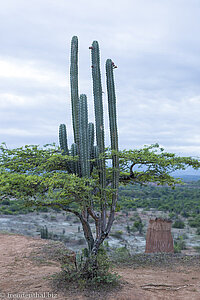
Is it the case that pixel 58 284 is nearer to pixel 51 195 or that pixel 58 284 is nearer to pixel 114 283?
pixel 114 283

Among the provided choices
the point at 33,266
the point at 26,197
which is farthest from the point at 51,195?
the point at 33,266

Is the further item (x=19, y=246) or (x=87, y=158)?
(x=19, y=246)

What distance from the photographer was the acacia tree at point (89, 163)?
23.5ft

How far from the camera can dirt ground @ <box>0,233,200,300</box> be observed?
6363 mm

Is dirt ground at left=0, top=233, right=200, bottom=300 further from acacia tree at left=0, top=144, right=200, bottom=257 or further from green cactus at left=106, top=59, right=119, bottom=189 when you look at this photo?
green cactus at left=106, top=59, right=119, bottom=189

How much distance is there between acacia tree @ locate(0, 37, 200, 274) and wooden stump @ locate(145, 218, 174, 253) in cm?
312

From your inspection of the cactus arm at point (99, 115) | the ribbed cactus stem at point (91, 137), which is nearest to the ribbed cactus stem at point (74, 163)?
the ribbed cactus stem at point (91, 137)

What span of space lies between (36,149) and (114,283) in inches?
144

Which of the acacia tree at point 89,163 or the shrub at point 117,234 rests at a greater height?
the acacia tree at point 89,163

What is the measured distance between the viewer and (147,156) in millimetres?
7777

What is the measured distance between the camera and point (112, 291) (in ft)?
21.3

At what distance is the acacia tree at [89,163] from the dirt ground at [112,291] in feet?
3.35

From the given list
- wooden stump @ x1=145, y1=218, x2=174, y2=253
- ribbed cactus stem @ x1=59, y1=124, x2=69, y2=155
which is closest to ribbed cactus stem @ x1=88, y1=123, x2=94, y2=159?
ribbed cactus stem @ x1=59, y1=124, x2=69, y2=155

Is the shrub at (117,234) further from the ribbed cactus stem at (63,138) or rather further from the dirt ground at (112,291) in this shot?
the ribbed cactus stem at (63,138)
